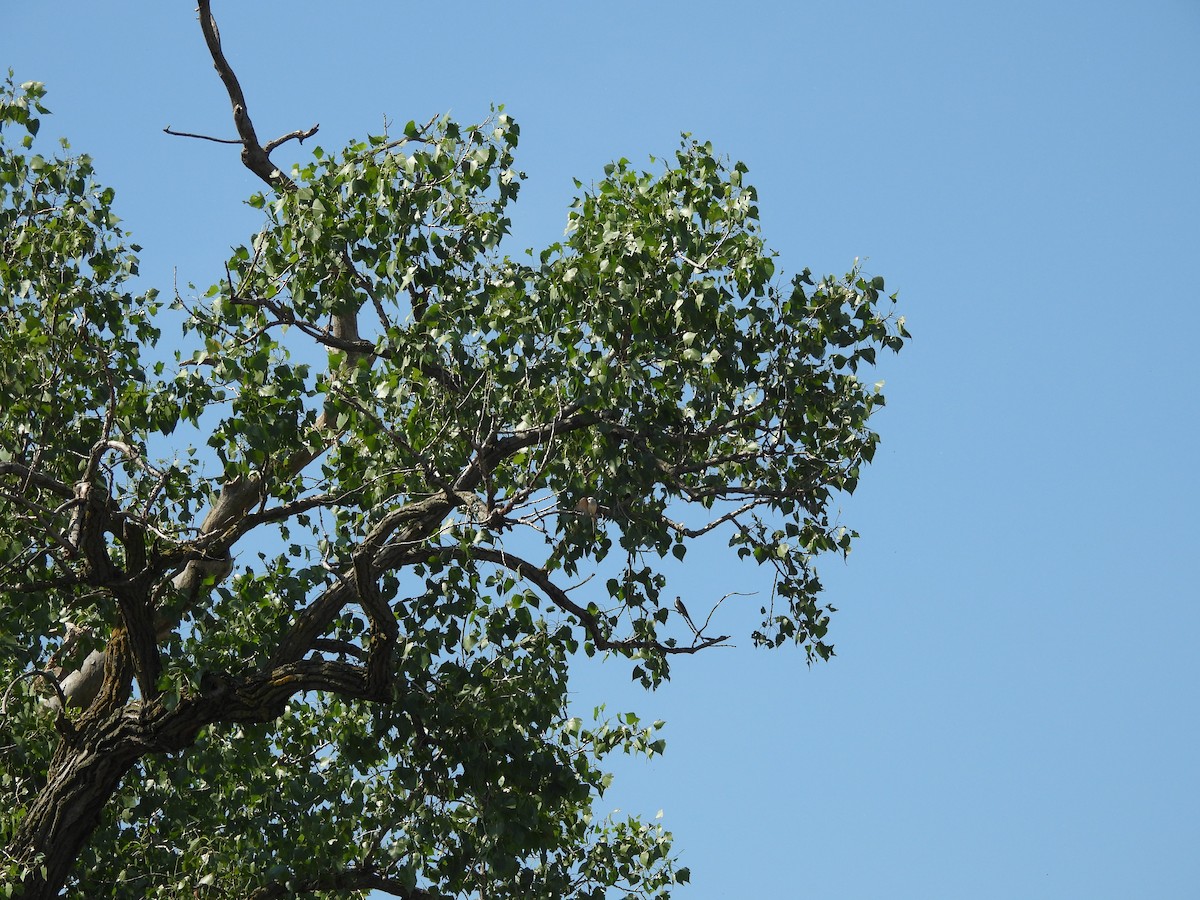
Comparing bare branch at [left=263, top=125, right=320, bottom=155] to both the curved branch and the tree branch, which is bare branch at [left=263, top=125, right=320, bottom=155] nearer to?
the curved branch

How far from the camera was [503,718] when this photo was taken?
36.0 feet

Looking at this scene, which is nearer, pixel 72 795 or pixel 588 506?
pixel 588 506

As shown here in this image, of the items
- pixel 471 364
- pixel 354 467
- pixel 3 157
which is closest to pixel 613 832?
pixel 354 467

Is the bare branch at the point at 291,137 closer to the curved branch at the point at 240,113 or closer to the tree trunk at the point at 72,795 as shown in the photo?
the curved branch at the point at 240,113

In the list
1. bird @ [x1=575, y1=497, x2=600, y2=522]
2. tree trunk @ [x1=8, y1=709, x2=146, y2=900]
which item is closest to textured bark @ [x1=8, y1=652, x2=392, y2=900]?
tree trunk @ [x1=8, y1=709, x2=146, y2=900]

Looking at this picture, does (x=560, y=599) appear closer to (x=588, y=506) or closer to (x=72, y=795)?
(x=588, y=506)

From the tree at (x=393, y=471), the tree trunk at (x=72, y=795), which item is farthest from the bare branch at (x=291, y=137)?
the tree trunk at (x=72, y=795)

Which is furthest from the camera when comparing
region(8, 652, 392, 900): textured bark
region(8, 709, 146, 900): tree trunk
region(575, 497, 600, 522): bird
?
region(8, 709, 146, 900): tree trunk

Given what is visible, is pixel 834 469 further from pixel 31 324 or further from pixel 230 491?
pixel 31 324

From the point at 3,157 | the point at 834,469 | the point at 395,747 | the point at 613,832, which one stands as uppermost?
the point at 3,157

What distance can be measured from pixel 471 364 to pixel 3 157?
474 cm

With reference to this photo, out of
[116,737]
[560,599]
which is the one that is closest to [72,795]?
[116,737]

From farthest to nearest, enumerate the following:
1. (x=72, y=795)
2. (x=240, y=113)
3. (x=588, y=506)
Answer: (x=240, y=113) < (x=72, y=795) < (x=588, y=506)

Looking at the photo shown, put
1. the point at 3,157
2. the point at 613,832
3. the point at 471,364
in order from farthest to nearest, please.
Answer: the point at 613,832 < the point at 3,157 < the point at 471,364
